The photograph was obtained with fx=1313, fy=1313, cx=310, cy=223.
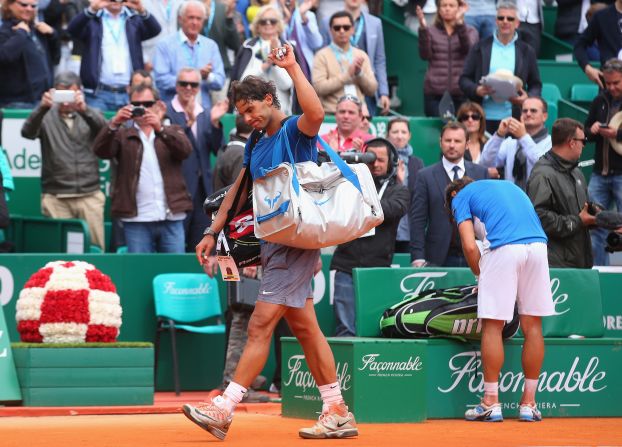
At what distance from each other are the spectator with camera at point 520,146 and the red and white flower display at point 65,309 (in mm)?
4438

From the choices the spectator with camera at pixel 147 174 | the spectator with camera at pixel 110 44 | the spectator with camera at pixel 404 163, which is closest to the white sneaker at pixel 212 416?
the spectator with camera at pixel 147 174

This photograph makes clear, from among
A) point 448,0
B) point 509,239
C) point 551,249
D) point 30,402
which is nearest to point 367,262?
point 551,249

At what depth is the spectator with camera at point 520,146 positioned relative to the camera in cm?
1329

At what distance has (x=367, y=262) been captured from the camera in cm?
1180

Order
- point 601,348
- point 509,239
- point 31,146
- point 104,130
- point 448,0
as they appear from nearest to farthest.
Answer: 1. point 509,239
2. point 601,348
3. point 104,130
4. point 31,146
5. point 448,0

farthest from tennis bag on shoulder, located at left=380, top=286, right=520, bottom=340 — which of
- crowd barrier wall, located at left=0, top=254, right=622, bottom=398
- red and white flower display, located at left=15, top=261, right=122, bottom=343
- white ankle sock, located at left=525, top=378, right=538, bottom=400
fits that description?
red and white flower display, located at left=15, top=261, right=122, bottom=343

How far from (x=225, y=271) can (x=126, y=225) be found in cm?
478

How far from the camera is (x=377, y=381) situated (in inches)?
373

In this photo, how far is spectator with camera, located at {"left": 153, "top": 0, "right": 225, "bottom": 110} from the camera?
15.1 metres

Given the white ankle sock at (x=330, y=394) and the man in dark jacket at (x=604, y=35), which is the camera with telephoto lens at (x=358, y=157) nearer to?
the white ankle sock at (x=330, y=394)

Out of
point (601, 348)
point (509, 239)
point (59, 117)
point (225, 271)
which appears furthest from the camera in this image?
point (59, 117)

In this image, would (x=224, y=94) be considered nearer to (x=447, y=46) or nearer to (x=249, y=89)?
(x=447, y=46)

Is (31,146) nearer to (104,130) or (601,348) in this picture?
(104,130)

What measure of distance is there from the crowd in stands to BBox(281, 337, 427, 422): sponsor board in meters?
2.54
